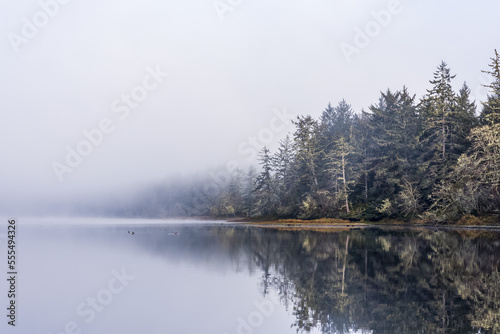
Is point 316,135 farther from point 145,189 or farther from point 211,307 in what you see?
point 145,189

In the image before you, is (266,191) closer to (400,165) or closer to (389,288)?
(400,165)

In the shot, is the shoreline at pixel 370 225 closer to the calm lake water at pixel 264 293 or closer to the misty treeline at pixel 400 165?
the misty treeline at pixel 400 165

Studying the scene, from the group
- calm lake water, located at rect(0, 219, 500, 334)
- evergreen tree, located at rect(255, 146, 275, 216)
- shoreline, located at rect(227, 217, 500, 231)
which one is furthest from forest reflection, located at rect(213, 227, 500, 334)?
evergreen tree, located at rect(255, 146, 275, 216)

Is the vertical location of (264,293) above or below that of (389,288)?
below

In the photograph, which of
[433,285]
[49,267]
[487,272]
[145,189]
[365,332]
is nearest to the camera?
[365,332]

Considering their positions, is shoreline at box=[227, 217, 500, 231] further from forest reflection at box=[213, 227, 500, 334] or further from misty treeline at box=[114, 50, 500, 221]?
forest reflection at box=[213, 227, 500, 334]

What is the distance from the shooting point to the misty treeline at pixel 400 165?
4991cm

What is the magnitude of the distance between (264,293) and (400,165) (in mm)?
52099

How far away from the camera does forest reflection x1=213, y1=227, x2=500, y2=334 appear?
11.1 metres

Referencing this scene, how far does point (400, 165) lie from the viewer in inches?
2445

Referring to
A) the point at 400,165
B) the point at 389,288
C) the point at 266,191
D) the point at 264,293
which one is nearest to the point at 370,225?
the point at 400,165

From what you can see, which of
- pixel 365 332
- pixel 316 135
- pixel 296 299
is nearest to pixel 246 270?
pixel 296 299

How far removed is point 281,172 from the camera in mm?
87000

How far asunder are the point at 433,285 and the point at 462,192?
3779cm
